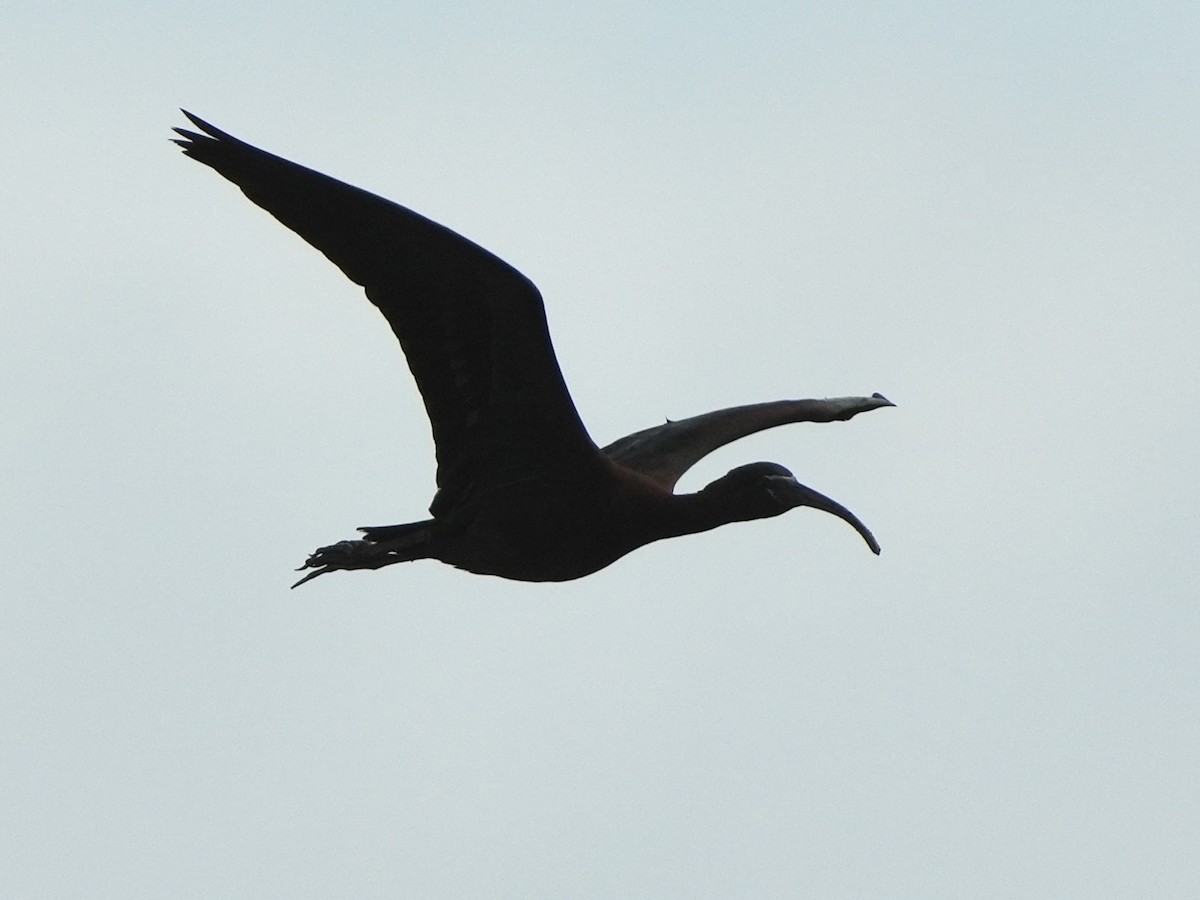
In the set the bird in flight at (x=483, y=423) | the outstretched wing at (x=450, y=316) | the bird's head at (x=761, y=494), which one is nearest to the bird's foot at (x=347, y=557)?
the bird in flight at (x=483, y=423)

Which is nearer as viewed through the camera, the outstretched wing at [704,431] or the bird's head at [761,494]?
the bird's head at [761,494]

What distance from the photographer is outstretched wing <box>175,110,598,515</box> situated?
888 cm

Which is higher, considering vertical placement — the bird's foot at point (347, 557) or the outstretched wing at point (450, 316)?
the outstretched wing at point (450, 316)

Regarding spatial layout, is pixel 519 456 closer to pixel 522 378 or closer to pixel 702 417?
pixel 522 378

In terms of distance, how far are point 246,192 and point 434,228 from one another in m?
0.78

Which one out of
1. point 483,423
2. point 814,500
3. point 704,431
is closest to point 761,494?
point 814,500

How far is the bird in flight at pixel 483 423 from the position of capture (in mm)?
8992

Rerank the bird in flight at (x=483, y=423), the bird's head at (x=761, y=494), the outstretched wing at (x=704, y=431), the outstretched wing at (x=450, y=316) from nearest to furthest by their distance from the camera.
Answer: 1. the outstretched wing at (x=450, y=316)
2. the bird in flight at (x=483, y=423)
3. the bird's head at (x=761, y=494)
4. the outstretched wing at (x=704, y=431)

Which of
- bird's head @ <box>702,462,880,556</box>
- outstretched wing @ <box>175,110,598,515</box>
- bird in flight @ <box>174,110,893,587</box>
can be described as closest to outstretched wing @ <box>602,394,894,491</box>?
bird in flight @ <box>174,110,893,587</box>

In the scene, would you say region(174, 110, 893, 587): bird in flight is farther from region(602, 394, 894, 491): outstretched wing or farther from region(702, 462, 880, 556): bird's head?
region(602, 394, 894, 491): outstretched wing

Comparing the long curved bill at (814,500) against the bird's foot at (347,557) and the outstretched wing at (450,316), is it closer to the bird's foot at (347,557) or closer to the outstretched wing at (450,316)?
the outstretched wing at (450,316)

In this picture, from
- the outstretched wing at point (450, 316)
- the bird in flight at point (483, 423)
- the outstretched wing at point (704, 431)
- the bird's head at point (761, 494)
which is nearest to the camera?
the outstretched wing at point (450, 316)

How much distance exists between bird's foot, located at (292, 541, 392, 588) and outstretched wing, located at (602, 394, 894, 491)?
1607 mm

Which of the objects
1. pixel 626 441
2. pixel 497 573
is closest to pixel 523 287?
pixel 497 573
